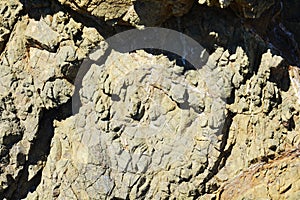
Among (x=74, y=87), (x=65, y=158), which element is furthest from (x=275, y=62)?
(x=65, y=158)

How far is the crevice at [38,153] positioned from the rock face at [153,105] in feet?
0.13

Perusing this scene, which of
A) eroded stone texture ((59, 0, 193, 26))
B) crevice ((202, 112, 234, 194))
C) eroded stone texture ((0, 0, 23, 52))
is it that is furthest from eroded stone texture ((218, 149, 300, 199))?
eroded stone texture ((0, 0, 23, 52))

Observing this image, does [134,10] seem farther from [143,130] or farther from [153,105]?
[143,130]

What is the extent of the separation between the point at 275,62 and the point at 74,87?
2453 mm

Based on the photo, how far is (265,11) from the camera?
18.7 feet

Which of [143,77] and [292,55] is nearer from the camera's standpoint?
[143,77]

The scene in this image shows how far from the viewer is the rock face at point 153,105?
554 centimetres

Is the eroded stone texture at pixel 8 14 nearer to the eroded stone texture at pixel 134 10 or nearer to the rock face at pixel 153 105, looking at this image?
the rock face at pixel 153 105

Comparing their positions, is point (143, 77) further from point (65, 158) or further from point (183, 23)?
point (65, 158)

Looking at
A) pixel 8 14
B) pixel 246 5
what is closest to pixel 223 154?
pixel 246 5

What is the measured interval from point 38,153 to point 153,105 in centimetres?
165

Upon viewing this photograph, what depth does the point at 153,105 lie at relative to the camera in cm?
566

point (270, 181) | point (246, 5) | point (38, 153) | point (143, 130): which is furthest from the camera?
point (38, 153)

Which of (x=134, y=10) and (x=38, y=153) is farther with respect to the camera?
(x=38, y=153)
